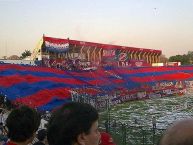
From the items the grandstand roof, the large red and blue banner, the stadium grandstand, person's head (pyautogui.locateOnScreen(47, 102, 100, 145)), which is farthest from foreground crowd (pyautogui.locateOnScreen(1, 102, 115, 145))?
the grandstand roof

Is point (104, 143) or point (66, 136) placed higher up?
point (66, 136)

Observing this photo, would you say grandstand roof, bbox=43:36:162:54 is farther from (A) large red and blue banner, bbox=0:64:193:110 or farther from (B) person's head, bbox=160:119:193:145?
(B) person's head, bbox=160:119:193:145

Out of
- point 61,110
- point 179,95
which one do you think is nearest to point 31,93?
point 179,95

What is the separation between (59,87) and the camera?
32781 mm

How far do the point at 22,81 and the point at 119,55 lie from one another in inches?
954

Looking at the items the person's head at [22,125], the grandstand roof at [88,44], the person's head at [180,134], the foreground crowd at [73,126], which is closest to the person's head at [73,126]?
the foreground crowd at [73,126]

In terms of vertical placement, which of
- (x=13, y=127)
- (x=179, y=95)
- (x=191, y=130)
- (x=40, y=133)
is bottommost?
(x=179, y=95)

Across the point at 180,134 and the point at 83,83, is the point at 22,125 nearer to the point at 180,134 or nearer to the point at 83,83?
the point at 180,134

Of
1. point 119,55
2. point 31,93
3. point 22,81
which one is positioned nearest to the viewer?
point 31,93

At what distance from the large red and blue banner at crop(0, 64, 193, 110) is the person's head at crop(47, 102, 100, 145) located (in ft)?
62.9

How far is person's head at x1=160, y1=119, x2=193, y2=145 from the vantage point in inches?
72.4

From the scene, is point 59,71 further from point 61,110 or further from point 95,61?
point 61,110

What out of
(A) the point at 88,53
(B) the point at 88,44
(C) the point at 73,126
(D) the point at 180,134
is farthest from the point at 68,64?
(D) the point at 180,134

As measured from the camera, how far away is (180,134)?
6.05 ft
